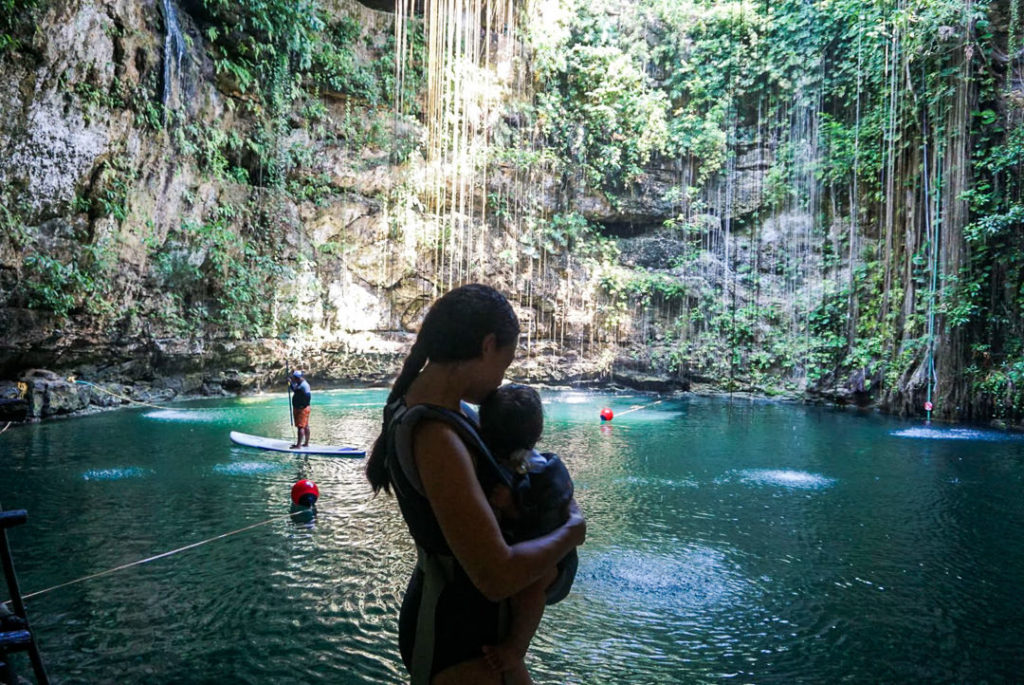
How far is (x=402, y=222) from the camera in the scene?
752 inches

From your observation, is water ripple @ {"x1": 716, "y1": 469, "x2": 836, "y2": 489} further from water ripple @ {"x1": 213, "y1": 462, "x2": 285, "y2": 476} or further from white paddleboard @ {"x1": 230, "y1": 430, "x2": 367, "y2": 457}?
water ripple @ {"x1": 213, "y1": 462, "x2": 285, "y2": 476}

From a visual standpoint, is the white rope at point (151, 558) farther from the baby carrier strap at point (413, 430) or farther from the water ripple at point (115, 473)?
the baby carrier strap at point (413, 430)

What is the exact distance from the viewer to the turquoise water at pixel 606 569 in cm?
314

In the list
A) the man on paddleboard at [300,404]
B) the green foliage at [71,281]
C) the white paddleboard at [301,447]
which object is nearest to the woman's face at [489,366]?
the white paddleboard at [301,447]

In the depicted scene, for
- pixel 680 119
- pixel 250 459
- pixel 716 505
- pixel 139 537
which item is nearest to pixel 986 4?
pixel 680 119

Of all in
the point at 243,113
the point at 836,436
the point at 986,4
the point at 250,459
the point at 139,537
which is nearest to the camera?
the point at 139,537

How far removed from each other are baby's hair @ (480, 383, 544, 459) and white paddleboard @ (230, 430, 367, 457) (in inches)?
278

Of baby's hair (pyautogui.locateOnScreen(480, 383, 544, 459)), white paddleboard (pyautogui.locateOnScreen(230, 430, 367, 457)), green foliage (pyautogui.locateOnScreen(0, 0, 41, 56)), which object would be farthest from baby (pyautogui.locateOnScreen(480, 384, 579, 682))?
green foliage (pyautogui.locateOnScreen(0, 0, 41, 56))

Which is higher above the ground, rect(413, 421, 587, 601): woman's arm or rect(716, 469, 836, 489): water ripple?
rect(413, 421, 587, 601): woman's arm

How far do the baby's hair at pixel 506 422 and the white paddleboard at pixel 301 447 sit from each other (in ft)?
23.2

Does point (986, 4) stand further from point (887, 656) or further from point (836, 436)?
point (887, 656)

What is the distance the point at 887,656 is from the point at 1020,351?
12.6 meters

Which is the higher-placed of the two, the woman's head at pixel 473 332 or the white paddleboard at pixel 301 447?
the woman's head at pixel 473 332

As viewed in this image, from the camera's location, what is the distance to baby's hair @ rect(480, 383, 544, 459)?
4.83 feet
